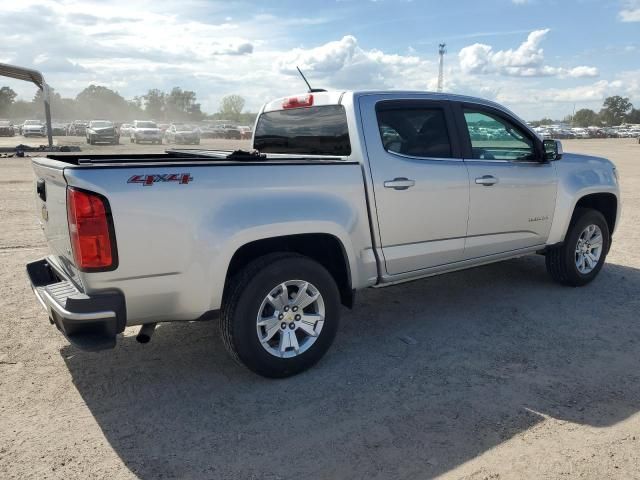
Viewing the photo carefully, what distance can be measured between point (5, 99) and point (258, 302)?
5376 inches

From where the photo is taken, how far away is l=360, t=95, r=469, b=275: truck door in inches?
161

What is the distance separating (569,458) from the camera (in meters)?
2.87

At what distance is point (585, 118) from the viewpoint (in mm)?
141500

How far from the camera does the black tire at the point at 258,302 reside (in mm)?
3451

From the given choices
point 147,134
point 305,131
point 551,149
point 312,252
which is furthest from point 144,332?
point 147,134

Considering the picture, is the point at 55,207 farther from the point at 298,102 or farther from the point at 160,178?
the point at 298,102

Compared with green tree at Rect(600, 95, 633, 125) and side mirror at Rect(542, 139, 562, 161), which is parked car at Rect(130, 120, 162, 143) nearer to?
side mirror at Rect(542, 139, 562, 161)

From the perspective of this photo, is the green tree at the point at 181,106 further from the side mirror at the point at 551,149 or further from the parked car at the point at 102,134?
the side mirror at the point at 551,149

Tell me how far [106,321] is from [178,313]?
428mm

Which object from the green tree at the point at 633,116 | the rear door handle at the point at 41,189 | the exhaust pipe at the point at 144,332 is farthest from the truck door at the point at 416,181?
the green tree at the point at 633,116

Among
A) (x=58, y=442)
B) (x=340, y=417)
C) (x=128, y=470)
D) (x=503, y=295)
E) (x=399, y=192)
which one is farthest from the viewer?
(x=503, y=295)

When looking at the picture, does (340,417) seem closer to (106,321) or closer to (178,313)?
(178,313)

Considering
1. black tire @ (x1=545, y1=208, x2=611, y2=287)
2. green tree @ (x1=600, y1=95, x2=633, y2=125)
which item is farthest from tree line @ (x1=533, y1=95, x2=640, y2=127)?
black tire @ (x1=545, y1=208, x2=611, y2=287)

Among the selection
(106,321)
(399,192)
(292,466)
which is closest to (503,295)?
(399,192)
